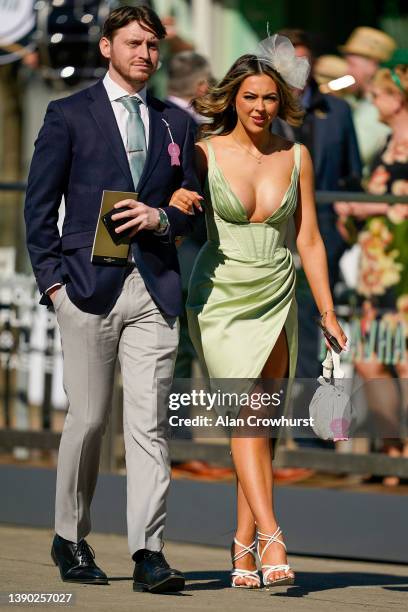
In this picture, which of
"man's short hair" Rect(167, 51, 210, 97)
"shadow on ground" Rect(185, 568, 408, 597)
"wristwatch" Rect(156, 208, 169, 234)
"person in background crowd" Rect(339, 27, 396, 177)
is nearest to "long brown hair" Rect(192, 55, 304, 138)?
"wristwatch" Rect(156, 208, 169, 234)

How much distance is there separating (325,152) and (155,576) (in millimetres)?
3162

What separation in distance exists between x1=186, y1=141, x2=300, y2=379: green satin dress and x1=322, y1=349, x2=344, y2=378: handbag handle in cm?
21

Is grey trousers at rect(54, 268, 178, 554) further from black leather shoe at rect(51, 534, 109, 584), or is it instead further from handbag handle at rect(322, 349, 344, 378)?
handbag handle at rect(322, 349, 344, 378)

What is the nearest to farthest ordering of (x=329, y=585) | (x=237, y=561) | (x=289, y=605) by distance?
(x=289, y=605), (x=237, y=561), (x=329, y=585)

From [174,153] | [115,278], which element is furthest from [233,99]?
[115,278]

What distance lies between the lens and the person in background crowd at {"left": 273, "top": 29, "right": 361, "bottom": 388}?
24.1 feet

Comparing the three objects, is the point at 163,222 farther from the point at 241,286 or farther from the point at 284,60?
the point at 284,60

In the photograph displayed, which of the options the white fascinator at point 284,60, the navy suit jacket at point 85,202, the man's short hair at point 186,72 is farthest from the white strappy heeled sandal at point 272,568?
the man's short hair at point 186,72

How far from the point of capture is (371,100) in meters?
8.50

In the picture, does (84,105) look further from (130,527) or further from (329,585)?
(329,585)

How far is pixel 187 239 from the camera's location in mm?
7625

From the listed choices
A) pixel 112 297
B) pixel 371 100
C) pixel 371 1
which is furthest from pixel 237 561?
pixel 371 1

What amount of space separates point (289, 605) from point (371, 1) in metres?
5.62

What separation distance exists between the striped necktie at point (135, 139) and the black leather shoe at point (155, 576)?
133 centimetres
